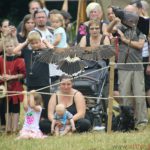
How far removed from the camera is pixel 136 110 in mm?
12266

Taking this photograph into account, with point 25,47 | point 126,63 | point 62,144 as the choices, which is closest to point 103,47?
point 126,63

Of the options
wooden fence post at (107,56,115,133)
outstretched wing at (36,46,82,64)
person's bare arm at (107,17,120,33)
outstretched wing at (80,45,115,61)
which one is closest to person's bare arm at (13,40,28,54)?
outstretched wing at (36,46,82,64)

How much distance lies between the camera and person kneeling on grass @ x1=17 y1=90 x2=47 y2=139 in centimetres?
1131

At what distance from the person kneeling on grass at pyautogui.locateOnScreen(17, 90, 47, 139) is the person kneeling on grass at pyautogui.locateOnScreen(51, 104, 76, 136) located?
0.80 feet

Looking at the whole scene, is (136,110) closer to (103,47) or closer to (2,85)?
(103,47)

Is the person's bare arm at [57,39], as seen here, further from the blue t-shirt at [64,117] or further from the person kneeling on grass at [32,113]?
the blue t-shirt at [64,117]

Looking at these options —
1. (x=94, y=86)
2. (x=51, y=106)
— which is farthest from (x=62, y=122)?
(x=94, y=86)

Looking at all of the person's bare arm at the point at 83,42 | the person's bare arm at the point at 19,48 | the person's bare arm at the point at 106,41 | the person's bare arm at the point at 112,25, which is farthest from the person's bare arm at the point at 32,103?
the person's bare arm at the point at 112,25

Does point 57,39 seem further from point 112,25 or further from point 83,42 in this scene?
point 112,25

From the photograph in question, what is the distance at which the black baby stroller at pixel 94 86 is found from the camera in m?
12.0

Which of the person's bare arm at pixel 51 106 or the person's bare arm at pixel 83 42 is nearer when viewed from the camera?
the person's bare arm at pixel 51 106

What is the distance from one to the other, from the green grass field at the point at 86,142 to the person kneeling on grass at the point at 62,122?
0.99 feet

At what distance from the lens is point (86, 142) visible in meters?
10.3

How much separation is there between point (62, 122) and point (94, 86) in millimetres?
967
